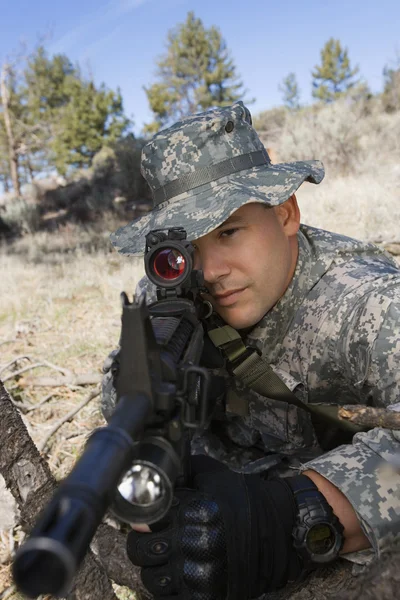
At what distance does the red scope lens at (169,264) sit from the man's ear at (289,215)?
0.77 m

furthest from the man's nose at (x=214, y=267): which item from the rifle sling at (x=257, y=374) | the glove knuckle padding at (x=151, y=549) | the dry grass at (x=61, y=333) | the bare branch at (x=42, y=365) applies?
the bare branch at (x=42, y=365)

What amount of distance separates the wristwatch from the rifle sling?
66 centimetres

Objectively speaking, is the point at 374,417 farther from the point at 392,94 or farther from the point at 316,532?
the point at 392,94

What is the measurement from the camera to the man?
1.47 metres

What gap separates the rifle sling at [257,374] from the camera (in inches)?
86.8

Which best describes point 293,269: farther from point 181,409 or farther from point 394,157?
point 394,157

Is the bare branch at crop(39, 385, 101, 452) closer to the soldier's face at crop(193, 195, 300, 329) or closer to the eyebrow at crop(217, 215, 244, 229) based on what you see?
the soldier's face at crop(193, 195, 300, 329)

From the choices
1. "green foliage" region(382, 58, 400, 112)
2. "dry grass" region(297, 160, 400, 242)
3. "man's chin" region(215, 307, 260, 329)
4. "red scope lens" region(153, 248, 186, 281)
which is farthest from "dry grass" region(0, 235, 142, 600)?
"green foliage" region(382, 58, 400, 112)

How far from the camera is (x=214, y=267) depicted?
7.02 ft

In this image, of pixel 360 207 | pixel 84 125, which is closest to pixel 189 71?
pixel 84 125

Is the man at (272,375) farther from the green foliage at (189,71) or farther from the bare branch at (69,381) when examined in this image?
the green foliage at (189,71)

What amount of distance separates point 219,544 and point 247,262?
3.81 ft

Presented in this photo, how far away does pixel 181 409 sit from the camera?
1185mm

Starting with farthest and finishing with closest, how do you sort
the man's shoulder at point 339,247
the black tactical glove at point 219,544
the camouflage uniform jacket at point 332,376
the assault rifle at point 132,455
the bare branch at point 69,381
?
the bare branch at point 69,381 < the man's shoulder at point 339,247 < the camouflage uniform jacket at point 332,376 < the black tactical glove at point 219,544 < the assault rifle at point 132,455
